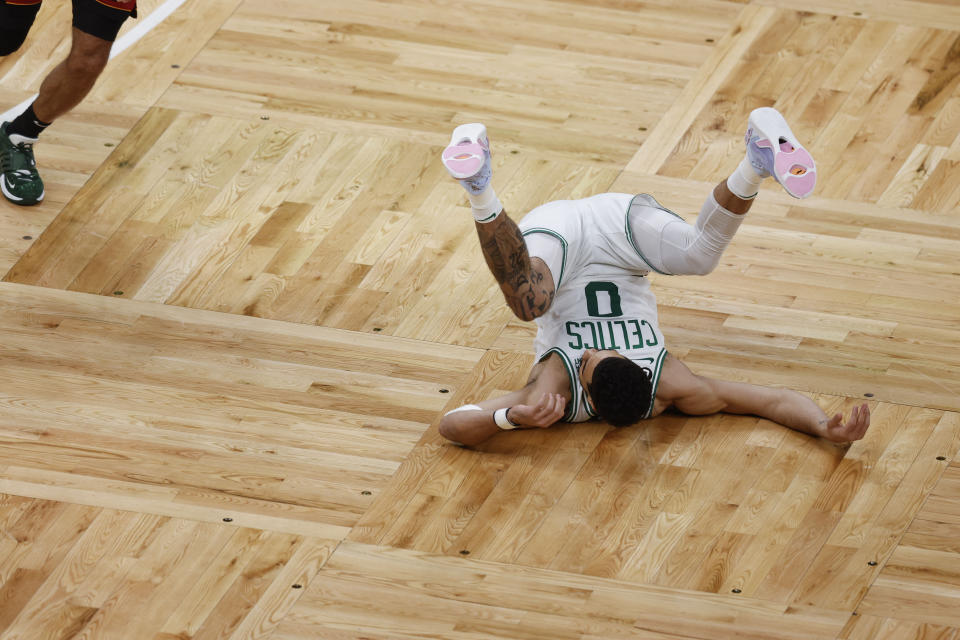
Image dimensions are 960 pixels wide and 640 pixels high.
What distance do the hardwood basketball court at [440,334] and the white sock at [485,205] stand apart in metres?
0.60

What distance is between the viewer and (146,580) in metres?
3.75

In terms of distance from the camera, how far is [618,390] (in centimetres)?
400

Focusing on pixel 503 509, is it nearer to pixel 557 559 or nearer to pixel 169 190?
pixel 557 559

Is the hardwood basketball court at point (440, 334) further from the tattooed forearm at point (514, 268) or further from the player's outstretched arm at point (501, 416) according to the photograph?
the tattooed forearm at point (514, 268)

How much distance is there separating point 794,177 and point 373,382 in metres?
1.27

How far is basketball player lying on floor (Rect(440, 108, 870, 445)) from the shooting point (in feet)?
13.2

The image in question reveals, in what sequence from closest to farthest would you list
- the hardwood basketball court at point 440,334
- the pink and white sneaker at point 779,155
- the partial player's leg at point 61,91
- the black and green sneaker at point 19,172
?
1. the hardwood basketball court at point 440,334
2. the pink and white sneaker at point 779,155
3. the partial player's leg at point 61,91
4. the black and green sneaker at point 19,172

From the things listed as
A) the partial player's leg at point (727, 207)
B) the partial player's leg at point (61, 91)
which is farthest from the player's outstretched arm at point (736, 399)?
the partial player's leg at point (61, 91)

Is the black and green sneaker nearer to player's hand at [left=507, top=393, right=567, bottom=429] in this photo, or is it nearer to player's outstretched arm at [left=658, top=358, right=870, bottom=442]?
player's hand at [left=507, top=393, right=567, bottom=429]

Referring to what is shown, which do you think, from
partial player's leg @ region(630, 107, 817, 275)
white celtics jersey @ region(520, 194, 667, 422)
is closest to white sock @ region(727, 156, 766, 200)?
partial player's leg @ region(630, 107, 817, 275)

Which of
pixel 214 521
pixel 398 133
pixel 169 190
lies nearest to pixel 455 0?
pixel 398 133

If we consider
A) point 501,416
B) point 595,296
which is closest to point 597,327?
point 595,296

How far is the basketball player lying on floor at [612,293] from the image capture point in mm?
4020

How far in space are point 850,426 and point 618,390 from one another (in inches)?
23.4
